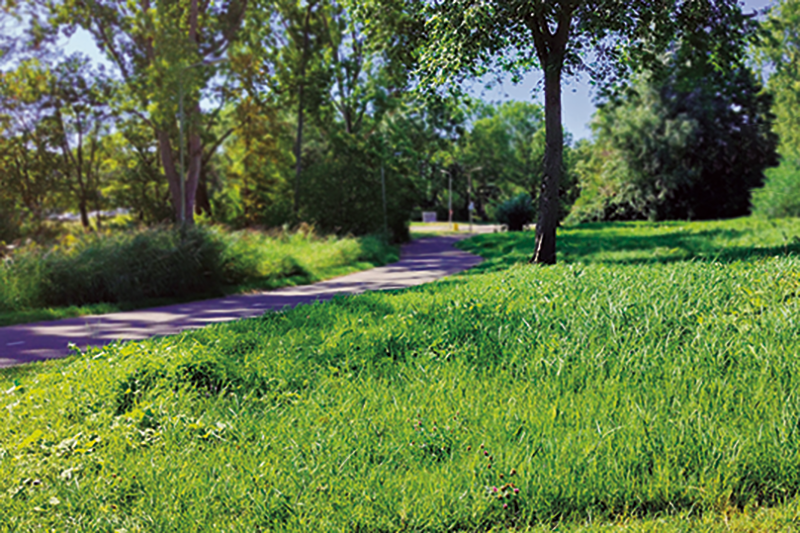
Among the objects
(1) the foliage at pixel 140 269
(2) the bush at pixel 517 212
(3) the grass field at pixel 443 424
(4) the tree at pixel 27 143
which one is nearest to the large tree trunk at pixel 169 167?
(1) the foliage at pixel 140 269

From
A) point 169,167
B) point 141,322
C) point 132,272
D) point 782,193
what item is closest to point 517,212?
point 782,193

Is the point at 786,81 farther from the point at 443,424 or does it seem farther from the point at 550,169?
the point at 443,424

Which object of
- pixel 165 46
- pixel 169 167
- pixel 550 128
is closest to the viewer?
pixel 550 128

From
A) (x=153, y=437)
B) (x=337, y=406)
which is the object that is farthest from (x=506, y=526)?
(x=153, y=437)

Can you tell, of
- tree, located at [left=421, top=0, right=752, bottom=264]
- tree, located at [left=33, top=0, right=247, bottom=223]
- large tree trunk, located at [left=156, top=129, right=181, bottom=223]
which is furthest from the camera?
large tree trunk, located at [left=156, top=129, right=181, bottom=223]

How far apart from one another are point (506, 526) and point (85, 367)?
4.13 metres

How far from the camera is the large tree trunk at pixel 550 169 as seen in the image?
13.6m

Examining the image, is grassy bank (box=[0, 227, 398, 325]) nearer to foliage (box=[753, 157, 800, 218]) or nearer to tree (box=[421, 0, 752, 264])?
tree (box=[421, 0, 752, 264])

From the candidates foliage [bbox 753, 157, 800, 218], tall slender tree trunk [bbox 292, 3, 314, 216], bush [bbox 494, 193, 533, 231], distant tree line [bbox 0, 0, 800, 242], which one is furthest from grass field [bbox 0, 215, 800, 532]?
bush [bbox 494, 193, 533, 231]

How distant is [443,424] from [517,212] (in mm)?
43278

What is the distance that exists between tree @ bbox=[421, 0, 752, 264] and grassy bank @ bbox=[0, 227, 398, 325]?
7.79m

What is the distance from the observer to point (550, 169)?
44.9 ft

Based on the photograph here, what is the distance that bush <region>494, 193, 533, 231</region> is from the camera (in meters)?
46.0

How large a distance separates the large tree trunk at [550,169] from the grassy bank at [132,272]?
8038mm
